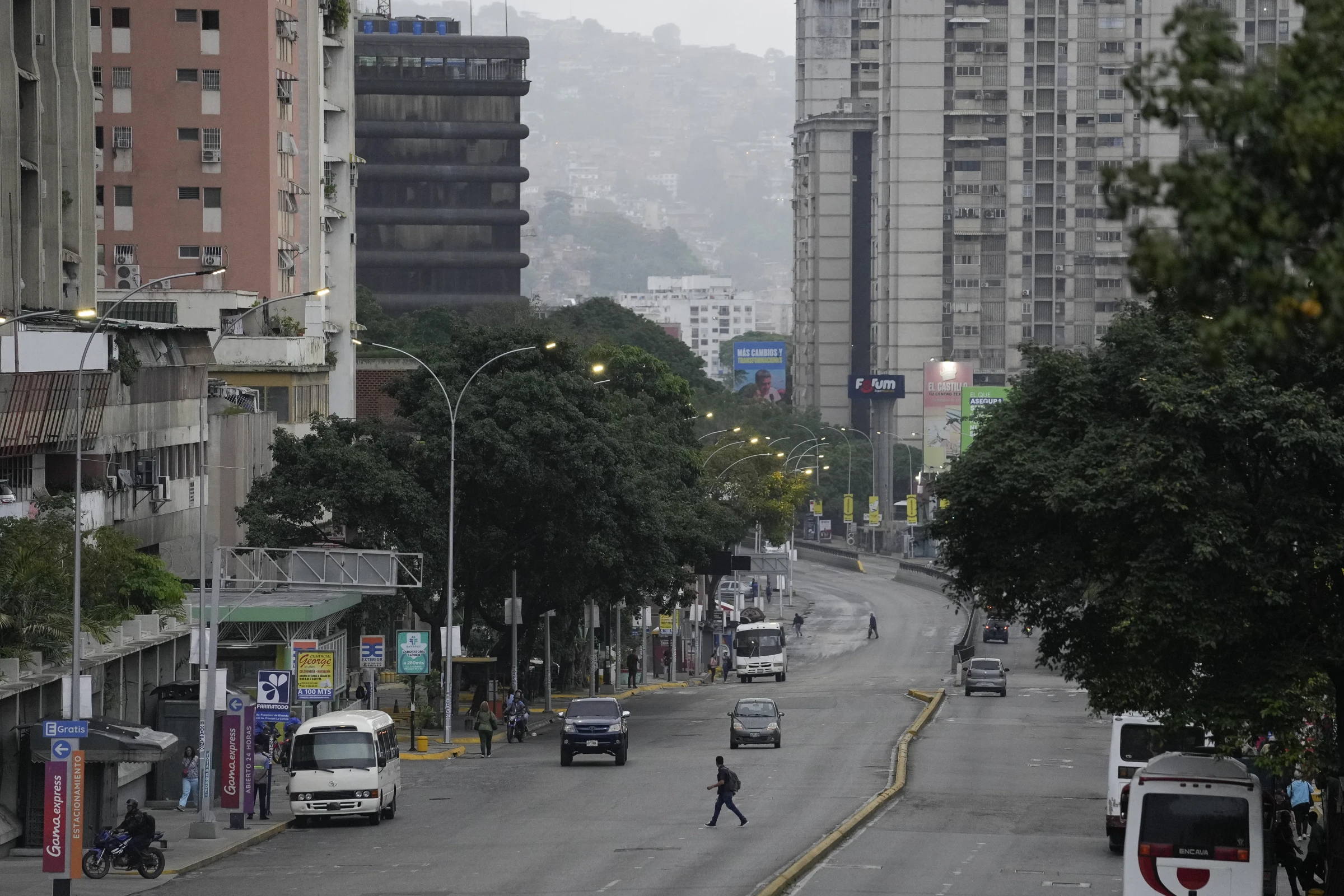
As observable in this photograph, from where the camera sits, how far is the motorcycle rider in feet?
93.1

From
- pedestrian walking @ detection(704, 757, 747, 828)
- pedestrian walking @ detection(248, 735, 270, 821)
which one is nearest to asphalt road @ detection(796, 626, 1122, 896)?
pedestrian walking @ detection(704, 757, 747, 828)

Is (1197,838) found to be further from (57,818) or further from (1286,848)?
(57,818)

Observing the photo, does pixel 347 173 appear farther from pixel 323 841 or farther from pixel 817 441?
pixel 817 441

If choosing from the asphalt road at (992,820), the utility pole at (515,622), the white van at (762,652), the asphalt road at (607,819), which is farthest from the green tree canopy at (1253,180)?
the white van at (762,652)

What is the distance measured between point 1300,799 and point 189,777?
19831 mm

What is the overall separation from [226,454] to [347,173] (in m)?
33.3

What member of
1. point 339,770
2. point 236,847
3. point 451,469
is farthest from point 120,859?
point 451,469

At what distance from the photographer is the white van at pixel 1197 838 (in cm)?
2350

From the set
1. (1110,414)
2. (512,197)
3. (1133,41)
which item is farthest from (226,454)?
(1133,41)

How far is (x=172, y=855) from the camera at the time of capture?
31.2 m

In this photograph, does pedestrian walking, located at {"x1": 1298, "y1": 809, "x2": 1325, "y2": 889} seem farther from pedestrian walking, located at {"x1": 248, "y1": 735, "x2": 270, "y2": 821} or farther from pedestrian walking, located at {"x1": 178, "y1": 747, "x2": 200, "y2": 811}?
pedestrian walking, located at {"x1": 178, "y1": 747, "x2": 200, "y2": 811}

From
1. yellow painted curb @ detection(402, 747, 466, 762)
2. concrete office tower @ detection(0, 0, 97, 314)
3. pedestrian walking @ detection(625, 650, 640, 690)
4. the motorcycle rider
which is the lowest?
pedestrian walking @ detection(625, 650, 640, 690)

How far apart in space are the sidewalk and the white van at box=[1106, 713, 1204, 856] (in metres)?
14.1

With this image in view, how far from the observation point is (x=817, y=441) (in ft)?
516
